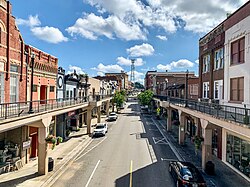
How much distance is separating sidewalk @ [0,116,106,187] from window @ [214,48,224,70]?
16204 millimetres

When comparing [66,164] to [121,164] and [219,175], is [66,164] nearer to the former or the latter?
[121,164]

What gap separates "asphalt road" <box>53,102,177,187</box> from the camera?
15.5 metres

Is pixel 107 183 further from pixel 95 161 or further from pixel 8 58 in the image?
pixel 8 58

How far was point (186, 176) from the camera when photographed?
545 inches

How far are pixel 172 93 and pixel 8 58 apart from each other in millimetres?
37740

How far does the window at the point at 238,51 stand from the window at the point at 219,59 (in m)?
2.50

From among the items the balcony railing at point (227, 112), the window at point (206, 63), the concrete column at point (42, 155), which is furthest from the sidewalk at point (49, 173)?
the window at point (206, 63)

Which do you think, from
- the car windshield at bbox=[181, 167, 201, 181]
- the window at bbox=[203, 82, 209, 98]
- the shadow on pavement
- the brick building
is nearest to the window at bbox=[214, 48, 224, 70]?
the window at bbox=[203, 82, 209, 98]

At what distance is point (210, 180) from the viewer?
16.1 m

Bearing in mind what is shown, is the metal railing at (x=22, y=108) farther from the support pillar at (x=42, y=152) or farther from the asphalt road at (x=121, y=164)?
the asphalt road at (x=121, y=164)

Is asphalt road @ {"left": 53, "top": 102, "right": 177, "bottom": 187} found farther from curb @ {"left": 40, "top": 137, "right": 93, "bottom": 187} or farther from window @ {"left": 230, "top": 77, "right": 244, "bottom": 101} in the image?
window @ {"left": 230, "top": 77, "right": 244, "bottom": 101}

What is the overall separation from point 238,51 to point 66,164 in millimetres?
16586

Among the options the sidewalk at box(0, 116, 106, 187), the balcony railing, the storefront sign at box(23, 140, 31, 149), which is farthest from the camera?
the storefront sign at box(23, 140, 31, 149)

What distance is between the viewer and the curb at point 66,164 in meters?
15.3
